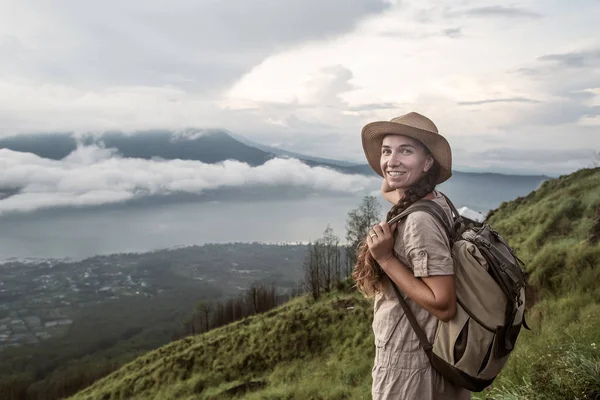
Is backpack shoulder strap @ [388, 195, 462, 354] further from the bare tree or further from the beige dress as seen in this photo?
the bare tree

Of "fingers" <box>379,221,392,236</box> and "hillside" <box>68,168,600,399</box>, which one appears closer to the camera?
"fingers" <box>379,221,392,236</box>

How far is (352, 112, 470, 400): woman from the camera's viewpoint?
1976 millimetres

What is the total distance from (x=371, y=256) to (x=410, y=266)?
0.22 metres

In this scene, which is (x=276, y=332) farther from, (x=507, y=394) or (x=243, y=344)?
(x=507, y=394)

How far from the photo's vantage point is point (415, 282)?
2.03m

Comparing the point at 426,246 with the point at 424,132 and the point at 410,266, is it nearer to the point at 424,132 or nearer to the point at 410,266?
the point at 410,266

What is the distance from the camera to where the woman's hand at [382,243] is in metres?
2.11

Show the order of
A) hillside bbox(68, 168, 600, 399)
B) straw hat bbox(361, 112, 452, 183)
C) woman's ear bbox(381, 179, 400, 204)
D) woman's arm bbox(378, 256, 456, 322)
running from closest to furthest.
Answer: woman's arm bbox(378, 256, 456, 322) < straw hat bbox(361, 112, 452, 183) < woman's ear bbox(381, 179, 400, 204) < hillside bbox(68, 168, 600, 399)

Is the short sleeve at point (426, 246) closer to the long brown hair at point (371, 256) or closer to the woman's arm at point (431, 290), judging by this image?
the woman's arm at point (431, 290)

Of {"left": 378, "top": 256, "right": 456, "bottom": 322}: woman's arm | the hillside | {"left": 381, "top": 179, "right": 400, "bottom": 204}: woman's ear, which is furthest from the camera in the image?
the hillside

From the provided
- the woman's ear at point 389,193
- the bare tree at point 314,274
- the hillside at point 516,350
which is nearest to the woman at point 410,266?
the woman's ear at point 389,193

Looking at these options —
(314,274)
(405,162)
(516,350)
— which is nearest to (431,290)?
(405,162)

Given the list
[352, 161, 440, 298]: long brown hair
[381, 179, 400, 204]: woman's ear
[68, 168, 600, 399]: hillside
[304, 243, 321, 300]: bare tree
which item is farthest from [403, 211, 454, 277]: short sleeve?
[304, 243, 321, 300]: bare tree

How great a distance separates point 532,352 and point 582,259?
193 inches
